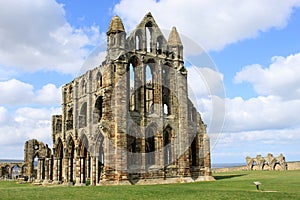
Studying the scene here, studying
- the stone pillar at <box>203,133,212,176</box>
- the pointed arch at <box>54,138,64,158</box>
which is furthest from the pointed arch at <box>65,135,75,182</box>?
the stone pillar at <box>203,133,212,176</box>

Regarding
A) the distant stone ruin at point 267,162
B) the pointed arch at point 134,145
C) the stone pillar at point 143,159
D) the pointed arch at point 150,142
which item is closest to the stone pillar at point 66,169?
the pointed arch at point 134,145

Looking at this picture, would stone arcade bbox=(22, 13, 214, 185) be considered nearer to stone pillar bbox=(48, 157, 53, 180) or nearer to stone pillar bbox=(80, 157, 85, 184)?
stone pillar bbox=(80, 157, 85, 184)

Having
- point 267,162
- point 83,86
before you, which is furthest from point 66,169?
point 267,162

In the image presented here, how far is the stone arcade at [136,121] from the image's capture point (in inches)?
1222

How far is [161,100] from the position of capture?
3456cm

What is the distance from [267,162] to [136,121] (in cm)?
3519

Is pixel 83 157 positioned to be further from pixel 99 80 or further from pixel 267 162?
pixel 267 162

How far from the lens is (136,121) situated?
32375 millimetres

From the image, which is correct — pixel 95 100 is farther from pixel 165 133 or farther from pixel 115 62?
pixel 165 133

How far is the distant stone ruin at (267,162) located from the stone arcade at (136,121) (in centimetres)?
2440

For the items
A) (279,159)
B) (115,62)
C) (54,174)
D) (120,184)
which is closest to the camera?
(120,184)

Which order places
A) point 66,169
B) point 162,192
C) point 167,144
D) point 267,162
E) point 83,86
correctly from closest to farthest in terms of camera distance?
1. point 162,192
2. point 167,144
3. point 83,86
4. point 66,169
5. point 267,162

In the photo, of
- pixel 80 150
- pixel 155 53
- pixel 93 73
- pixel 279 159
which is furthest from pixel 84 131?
pixel 279 159

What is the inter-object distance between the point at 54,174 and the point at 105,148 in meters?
13.4
